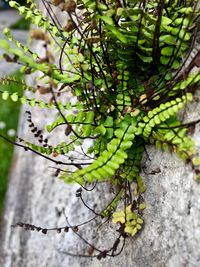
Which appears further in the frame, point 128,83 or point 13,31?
point 13,31

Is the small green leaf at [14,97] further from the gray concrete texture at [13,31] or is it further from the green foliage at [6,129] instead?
the gray concrete texture at [13,31]

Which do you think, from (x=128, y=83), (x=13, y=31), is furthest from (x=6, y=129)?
(x=13, y=31)

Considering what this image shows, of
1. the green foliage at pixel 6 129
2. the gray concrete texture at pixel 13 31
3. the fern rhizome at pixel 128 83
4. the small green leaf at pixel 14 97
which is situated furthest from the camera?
the gray concrete texture at pixel 13 31

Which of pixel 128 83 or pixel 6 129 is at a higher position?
pixel 6 129

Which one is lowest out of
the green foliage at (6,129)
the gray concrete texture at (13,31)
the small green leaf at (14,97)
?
the small green leaf at (14,97)

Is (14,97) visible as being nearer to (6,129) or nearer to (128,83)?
(128,83)

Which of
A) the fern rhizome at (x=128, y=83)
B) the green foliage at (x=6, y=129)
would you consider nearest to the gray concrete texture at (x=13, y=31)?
the green foliage at (x=6, y=129)

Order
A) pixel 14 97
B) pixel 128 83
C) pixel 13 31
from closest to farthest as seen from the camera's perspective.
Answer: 1. pixel 14 97
2. pixel 128 83
3. pixel 13 31

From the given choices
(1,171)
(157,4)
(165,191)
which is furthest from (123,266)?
(1,171)
